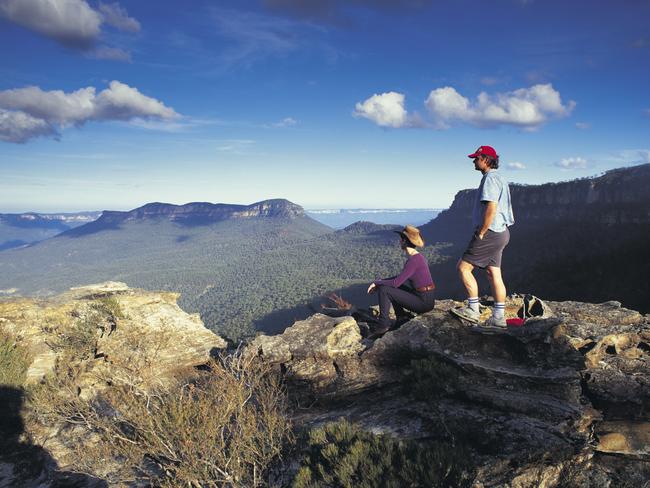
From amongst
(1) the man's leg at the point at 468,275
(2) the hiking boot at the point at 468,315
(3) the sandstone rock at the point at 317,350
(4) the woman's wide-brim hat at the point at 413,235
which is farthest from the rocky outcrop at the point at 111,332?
(1) the man's leg at the point at 468,275

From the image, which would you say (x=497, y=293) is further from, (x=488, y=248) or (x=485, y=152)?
(x=485, y=152)

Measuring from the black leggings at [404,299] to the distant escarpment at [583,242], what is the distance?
1601 inches

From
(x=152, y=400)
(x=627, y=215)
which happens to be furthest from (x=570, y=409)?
(x=627, y=215)

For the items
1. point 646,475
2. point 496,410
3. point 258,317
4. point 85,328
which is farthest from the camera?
point 258,317

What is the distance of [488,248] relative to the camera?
7195 mm

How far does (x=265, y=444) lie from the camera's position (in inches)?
266

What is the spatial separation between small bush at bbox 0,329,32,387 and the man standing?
1552 centimetres

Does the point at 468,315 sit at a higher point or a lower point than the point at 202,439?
higher

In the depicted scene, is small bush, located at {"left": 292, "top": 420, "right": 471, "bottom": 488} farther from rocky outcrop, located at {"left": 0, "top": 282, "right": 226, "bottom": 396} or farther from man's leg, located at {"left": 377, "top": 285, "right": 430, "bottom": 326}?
rocky outcrop, located at {"left": 0, "top": 282, "right": 226, "bottom": 396}

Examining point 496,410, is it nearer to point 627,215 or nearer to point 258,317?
point 627,215

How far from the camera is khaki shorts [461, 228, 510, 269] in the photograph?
7.18m

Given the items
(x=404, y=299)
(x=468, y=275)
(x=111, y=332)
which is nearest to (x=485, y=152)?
(x=468, y=275)

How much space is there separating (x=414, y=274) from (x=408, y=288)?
55 centimetres

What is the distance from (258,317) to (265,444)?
12147 cm
